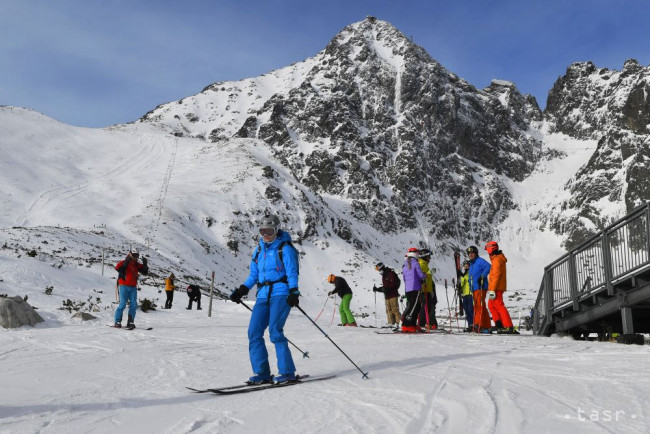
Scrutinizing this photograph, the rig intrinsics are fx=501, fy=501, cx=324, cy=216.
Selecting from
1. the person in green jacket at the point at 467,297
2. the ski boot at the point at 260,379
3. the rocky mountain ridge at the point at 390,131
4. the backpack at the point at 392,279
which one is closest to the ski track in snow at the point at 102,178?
the rocky mountain ridge at the point at 390,131

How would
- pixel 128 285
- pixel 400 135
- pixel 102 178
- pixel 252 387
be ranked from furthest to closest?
pixel 400 135 → pixel 102 178 → pixel 128 285 → pixel 252 387

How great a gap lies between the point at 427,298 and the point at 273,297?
30.1 ft

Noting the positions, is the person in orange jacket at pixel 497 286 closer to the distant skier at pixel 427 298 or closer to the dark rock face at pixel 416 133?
the distant skier at pixel 427 298

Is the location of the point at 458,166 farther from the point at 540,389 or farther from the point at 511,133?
the point at 540,389

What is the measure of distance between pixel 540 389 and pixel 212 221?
57.3 meters

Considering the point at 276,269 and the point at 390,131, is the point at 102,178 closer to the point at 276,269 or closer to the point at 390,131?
the point at 276,269

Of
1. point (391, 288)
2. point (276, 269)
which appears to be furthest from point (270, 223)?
point (391, 288)

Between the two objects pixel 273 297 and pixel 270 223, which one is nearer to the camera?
pixel 273 297

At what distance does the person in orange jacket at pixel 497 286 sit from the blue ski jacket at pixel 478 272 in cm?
38

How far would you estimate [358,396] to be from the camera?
4738 millimetres

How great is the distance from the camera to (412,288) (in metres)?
11.9

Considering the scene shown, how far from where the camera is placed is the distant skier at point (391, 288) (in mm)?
14766

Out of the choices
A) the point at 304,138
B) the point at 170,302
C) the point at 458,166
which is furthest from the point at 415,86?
the point at 170,302

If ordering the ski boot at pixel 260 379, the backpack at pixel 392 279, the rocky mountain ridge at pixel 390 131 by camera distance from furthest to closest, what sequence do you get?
the rocky mountain ridge at pixel 390 131, the backpack at pixel 392 279, the ski boot at pixel 260 379
